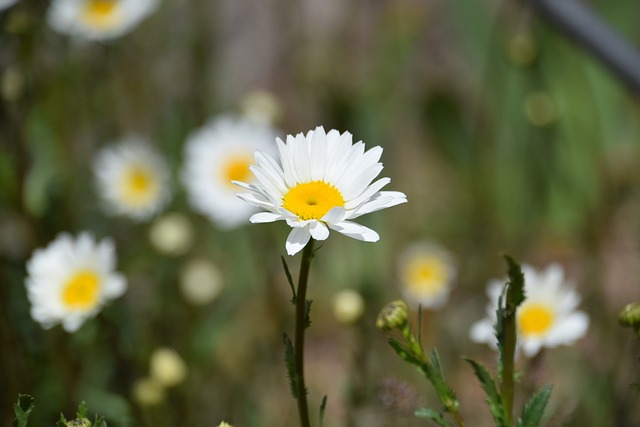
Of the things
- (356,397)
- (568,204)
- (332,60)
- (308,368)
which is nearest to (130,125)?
(332,60)

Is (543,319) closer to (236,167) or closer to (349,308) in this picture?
(349,308)

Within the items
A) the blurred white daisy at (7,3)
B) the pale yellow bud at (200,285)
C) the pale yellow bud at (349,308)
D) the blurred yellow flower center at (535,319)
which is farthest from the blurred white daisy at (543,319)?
the blurred white daisy at (7,3)

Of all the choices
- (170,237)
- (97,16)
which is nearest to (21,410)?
(170,237)

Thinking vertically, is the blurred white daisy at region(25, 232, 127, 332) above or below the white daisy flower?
above

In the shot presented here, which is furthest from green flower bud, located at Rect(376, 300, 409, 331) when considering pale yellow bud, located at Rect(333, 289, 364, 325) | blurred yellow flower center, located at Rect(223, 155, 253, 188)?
blurred yellow flower center, located at Rect(223, 155, 253, 188)

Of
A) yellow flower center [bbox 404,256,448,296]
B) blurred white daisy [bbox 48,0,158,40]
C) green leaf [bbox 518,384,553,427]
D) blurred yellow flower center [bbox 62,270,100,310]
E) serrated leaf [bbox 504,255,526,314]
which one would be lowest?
green leaf [bbox 518,384,553,427]

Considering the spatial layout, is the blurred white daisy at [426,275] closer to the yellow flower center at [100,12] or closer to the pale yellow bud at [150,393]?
the pale yellow bud at [150,393]

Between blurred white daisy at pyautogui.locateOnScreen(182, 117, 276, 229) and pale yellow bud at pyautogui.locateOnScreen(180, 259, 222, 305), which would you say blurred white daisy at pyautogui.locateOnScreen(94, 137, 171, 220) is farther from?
pale yellow bud at pyautogui.locateOnScreen(180, 259, 222, 305)
